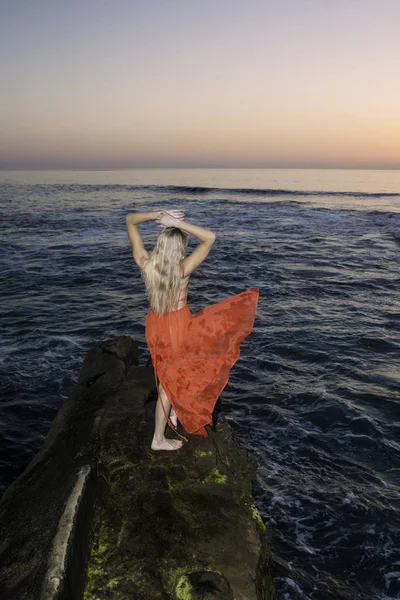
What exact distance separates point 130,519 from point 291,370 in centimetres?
526

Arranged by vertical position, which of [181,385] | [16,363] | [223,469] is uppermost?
[181,385]

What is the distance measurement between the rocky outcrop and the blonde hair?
1.48 metres

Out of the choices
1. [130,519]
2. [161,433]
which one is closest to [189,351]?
[161,433]

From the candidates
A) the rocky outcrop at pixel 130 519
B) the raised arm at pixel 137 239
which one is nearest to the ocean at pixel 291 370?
the rocky outcrop at pixel 130 519

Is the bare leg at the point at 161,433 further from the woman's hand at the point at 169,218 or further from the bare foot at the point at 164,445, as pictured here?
the woman's hand at the point at 169,218

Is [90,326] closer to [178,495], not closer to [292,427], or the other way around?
[292,427]

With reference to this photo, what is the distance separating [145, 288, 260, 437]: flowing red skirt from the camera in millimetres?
4238

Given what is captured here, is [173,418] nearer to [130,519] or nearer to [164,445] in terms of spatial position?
[164,445]

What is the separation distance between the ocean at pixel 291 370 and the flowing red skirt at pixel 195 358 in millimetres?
1648

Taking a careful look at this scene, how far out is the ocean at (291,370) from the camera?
4.49 m

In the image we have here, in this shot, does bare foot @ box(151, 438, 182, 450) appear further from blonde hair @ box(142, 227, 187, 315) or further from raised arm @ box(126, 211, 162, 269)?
raised arm @ box(126, 211, 162, 269)

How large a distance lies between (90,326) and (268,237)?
14.6 metres

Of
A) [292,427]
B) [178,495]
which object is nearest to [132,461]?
[178,495]

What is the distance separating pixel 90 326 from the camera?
10.5 meters
